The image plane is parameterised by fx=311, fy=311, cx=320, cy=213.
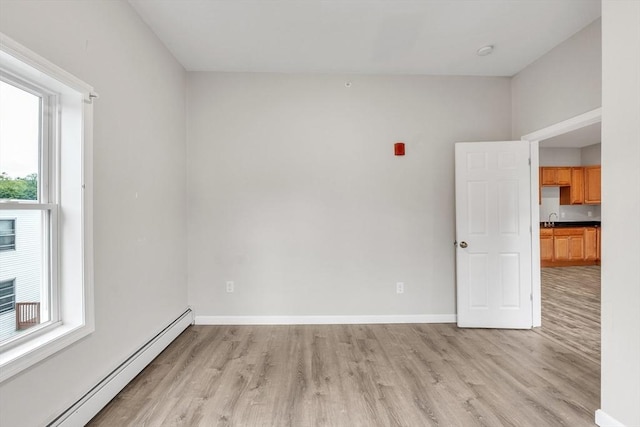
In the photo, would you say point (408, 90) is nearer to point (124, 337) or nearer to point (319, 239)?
point (319, 239)

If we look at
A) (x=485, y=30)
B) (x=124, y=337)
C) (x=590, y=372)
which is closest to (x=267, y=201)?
(x=124, y=337)

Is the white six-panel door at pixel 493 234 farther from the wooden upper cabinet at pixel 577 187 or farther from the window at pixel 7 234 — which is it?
the wooden upper cabinet at pixel 577 187

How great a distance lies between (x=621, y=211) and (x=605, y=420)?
1242mm

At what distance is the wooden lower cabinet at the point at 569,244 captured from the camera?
682cm

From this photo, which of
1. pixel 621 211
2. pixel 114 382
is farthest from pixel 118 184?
pixel 621 211

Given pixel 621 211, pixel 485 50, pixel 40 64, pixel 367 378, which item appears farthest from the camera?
pixel 485 50

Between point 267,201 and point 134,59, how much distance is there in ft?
5.84

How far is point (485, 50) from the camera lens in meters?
3.07

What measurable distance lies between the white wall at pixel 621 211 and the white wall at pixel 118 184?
3.13 metres

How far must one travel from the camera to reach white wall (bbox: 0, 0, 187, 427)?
1.58 m

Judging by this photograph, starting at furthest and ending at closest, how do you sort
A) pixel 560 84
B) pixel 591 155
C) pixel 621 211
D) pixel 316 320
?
pixel 591 155 → pixel 316 320 → pixel 560 84 → pixel 621 211

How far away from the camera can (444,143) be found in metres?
3.65

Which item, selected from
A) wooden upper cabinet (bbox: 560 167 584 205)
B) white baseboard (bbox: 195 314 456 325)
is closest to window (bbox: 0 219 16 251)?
white baseboard (bbox: 195 314 456 325)

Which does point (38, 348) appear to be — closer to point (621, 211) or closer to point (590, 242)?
point (621, 211)
